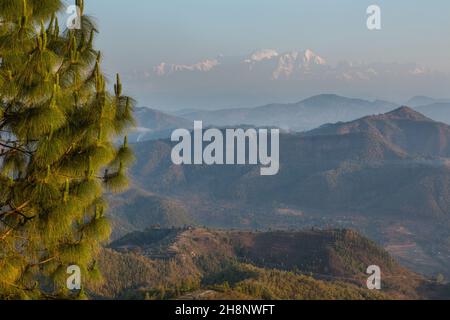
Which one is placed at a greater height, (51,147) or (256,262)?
(51,147)

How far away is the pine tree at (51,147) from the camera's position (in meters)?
12.9

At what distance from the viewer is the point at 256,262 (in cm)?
12788

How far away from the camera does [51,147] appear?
510 inches

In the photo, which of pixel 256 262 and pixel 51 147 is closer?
pixel 51 147

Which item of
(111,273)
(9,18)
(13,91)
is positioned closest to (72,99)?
(13,91)

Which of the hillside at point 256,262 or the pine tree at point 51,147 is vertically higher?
the pine tree at point 51,147

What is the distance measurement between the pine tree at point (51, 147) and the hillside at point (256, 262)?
2333 inches

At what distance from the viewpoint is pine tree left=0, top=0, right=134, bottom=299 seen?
12922mm

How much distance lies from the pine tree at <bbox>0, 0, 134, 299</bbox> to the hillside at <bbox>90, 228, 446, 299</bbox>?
59.2 metres

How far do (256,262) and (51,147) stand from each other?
118250mm

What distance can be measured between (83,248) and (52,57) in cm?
554

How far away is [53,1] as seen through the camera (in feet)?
46.3
